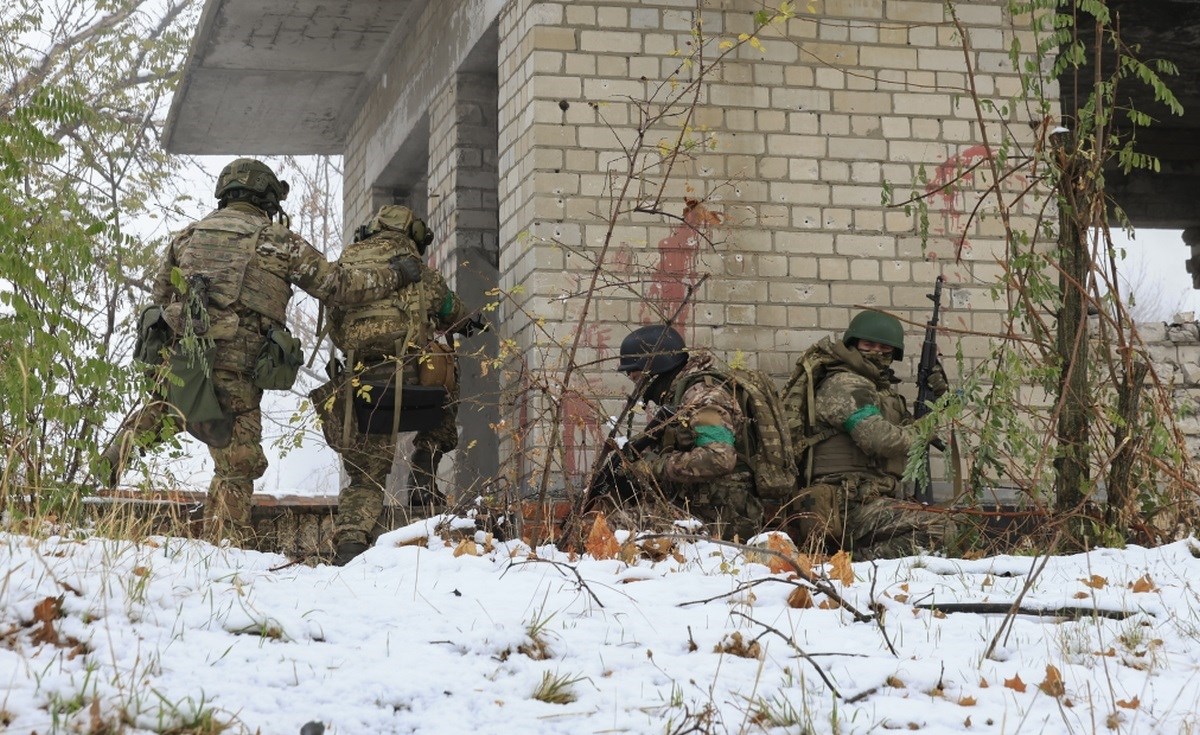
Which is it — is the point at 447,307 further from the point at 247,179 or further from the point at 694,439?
the point at 694,439

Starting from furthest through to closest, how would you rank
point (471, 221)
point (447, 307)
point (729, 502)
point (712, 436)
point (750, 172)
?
point (471, 221), point (447, 307), point (750, 172), point (729, 502), point (712, 436)

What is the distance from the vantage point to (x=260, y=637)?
3816 mm

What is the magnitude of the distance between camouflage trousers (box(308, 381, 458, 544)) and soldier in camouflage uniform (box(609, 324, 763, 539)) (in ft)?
3.77

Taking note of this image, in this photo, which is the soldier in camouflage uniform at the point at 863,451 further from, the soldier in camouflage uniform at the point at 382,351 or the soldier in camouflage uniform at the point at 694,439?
the soldier in camouflage uniform at the point at 382,351

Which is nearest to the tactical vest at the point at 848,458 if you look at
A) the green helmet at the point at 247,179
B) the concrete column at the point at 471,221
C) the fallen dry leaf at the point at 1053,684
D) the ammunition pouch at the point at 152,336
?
the concrete column at the point at 471,221

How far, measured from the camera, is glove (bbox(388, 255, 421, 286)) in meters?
8.05

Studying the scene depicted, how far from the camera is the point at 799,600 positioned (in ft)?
14.8

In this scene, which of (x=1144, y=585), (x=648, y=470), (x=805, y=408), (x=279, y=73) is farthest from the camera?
(x=279, y=73)

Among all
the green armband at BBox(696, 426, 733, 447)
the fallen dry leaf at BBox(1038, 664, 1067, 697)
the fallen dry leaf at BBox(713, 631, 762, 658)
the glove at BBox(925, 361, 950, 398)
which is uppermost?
the glove at BBox(925, 361, 950, 398)

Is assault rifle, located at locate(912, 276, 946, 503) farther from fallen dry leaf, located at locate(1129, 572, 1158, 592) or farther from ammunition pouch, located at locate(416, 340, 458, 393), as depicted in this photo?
fallen dry leaf, located at locate(1129, 572, 1158, 592)

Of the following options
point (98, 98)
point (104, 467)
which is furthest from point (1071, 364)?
point (98, 98)

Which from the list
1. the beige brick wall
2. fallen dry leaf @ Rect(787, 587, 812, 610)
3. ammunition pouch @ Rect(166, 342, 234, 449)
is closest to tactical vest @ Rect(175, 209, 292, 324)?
ammunition pouch @ Rect(166, 342, 234, 449)

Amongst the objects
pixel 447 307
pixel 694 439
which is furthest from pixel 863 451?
pixel 447 307

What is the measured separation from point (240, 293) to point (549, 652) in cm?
416
